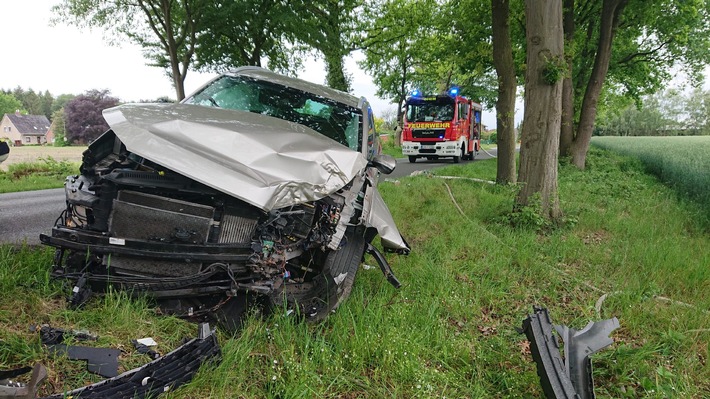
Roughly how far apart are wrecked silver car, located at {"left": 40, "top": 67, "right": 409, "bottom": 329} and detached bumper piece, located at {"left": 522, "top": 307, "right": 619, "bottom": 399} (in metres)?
1.26

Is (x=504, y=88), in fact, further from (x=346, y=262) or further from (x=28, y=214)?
(x=28, y=214)

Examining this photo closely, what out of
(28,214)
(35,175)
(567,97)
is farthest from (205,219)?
(567,97)

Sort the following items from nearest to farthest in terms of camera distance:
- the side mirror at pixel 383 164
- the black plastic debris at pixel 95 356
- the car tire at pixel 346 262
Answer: the black plastic debris at pixel 95 356, the car tire at pixel 346 262, the side mirror at pixel 383 164

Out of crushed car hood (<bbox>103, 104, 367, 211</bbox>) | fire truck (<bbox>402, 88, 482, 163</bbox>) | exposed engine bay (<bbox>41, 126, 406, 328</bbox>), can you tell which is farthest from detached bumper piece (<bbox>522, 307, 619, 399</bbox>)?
fire truck (<bbox>402, 88, 482, 163</bbox>)

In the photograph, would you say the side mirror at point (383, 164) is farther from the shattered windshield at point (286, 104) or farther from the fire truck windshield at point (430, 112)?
the fire truck windshield at point (430, 112)

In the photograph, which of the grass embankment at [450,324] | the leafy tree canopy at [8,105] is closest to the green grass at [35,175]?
the grass embankment at [450,324]

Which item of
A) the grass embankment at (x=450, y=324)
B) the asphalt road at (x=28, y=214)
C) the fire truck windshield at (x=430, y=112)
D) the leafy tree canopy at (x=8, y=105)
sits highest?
the leafy tree canopy at (x=8, y=105)

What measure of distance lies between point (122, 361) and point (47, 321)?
0.64m

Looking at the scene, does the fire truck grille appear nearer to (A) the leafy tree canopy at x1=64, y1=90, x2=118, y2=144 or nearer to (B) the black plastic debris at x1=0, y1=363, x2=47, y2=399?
(B) the black plastic debris at x1=0, y1=363, x2=47, y2=399

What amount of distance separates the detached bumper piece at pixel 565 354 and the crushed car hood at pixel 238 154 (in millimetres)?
1509

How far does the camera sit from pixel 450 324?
3.19m

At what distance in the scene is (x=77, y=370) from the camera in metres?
1.99

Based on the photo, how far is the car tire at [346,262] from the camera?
9.22 ft

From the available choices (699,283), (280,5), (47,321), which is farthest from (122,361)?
(280,5)
